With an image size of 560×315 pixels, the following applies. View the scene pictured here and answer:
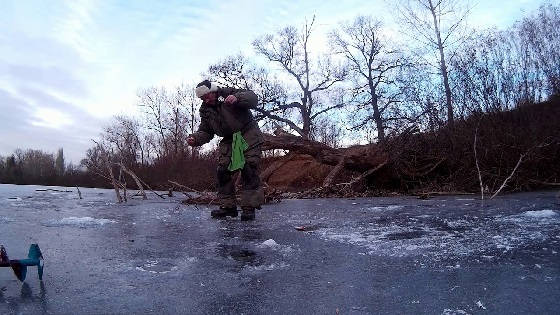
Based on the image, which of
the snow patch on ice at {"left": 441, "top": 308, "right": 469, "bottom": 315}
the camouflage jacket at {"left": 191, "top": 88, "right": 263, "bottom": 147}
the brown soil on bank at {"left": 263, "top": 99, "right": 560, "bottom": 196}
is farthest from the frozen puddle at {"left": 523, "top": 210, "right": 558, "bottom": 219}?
the brown soil on bank at {"left": 263, "top": 99, "right": 560, "bottom": 196}

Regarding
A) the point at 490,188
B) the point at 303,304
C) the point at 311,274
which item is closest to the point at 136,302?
the point at 303,304

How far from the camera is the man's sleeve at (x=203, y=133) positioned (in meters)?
5.69

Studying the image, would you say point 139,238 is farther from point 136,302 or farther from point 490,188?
point 490,188

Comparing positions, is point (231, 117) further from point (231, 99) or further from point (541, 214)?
point (541, 214)

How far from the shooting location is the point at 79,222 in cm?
495

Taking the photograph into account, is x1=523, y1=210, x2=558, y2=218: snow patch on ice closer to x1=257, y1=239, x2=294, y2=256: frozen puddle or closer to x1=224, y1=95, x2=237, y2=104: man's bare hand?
x1=257, y1=239, x2=294, y2=256: frozen puddle

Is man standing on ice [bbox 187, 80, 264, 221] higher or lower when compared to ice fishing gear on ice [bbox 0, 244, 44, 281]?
higher

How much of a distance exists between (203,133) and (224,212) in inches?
40.9

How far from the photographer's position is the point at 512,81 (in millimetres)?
10508

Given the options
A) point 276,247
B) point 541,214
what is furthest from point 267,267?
point 541,214

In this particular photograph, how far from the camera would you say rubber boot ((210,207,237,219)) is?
18.5 feet

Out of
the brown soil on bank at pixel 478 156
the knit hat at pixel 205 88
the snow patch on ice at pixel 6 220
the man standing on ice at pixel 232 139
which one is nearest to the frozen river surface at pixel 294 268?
the snow patch on ice at pixel 6 220

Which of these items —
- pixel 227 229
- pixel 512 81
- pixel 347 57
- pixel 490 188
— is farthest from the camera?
pixel 347 57

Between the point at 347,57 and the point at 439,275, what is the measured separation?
3701 cm
